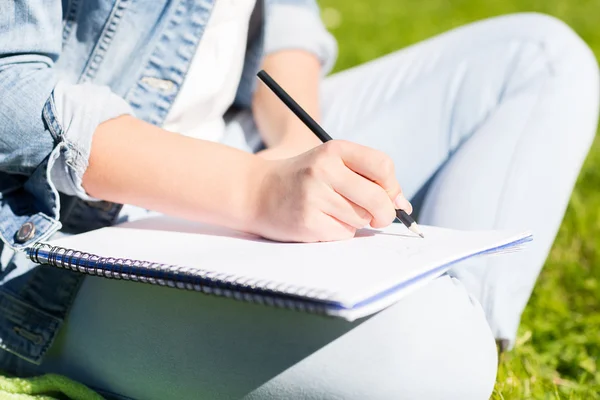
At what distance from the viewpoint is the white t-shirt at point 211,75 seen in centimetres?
109

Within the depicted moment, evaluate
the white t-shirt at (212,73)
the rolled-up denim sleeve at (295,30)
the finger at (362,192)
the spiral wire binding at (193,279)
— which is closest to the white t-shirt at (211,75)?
the white t-shirt at (212,73)

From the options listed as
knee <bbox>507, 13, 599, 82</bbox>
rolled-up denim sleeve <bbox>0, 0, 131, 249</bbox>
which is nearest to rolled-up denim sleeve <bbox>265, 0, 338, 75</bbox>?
knee <bbox>507, 13, 599, 82</bbox>

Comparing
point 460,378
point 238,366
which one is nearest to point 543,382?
point 460,378

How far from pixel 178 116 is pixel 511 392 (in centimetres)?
54

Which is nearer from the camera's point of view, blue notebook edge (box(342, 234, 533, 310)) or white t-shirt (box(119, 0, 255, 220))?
blue notebook edge (box(342, 234, 533, 310))

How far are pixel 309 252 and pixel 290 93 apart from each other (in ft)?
1.48

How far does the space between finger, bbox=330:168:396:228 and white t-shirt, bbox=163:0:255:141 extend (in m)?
0.32

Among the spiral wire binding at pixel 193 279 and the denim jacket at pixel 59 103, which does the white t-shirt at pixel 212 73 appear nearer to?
the denim jacket at pixel 59 103

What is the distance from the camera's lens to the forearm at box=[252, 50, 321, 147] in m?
1.21

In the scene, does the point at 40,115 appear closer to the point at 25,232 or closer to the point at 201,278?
the point at 25,232

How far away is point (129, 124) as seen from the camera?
3.01 ft

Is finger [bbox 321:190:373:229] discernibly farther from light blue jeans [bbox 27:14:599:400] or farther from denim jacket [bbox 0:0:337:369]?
denim jacket [bbox 0:0:337:369]

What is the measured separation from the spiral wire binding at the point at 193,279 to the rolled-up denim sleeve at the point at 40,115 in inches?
2.7

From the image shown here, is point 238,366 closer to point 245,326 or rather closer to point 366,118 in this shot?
point 245,326
